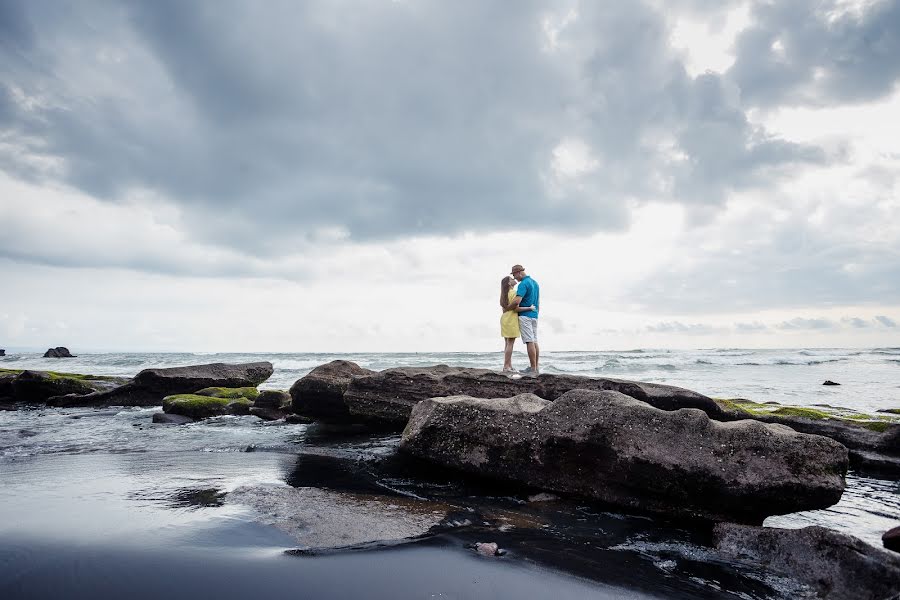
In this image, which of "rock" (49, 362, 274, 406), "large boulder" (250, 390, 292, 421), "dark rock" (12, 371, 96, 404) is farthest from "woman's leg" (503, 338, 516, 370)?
"dark rock" (12, 371, 96, 404)

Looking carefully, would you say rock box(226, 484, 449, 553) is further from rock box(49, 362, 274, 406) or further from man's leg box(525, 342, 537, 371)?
rock box(49, 362, 274, 406)

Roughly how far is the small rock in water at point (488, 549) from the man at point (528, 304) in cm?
816

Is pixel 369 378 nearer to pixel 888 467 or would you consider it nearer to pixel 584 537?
pixel 584 537

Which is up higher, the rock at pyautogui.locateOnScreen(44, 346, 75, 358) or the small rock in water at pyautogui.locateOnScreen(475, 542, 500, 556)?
the rock at pyautogui.locateOnScreen(44, 346, 75, 358)

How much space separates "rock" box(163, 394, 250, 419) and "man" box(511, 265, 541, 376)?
26.3 ft

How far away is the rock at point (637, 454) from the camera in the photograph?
4836 mm

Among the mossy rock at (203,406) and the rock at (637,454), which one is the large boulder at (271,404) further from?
the rock at (637,454)

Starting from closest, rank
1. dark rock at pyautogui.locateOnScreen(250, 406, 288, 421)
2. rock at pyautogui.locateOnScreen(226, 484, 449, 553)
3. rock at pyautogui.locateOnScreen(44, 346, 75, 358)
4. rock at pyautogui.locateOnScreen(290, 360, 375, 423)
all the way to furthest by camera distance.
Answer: rock at pyautogui.locateOnScreen(226, 484, 449, 553), rock at pyautogui.locateOnScreen(290, 360, 375, 423), dark rock at pyautogui.locateOnScreen(250, 406, 288, 421), rock at pyautogui.locateOnScreen(44, 346, 75, 358)

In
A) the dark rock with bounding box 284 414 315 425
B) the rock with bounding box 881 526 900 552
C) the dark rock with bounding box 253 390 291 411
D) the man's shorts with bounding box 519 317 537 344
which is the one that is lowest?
the dark rock with bounding box 284 414 315 425

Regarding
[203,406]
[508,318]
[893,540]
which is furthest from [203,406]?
[893,540]

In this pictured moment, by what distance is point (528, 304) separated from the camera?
12.2 meters

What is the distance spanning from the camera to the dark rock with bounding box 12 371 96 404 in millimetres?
17438

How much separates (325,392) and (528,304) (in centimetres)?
531

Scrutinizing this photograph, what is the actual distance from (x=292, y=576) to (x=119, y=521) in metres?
2.04
